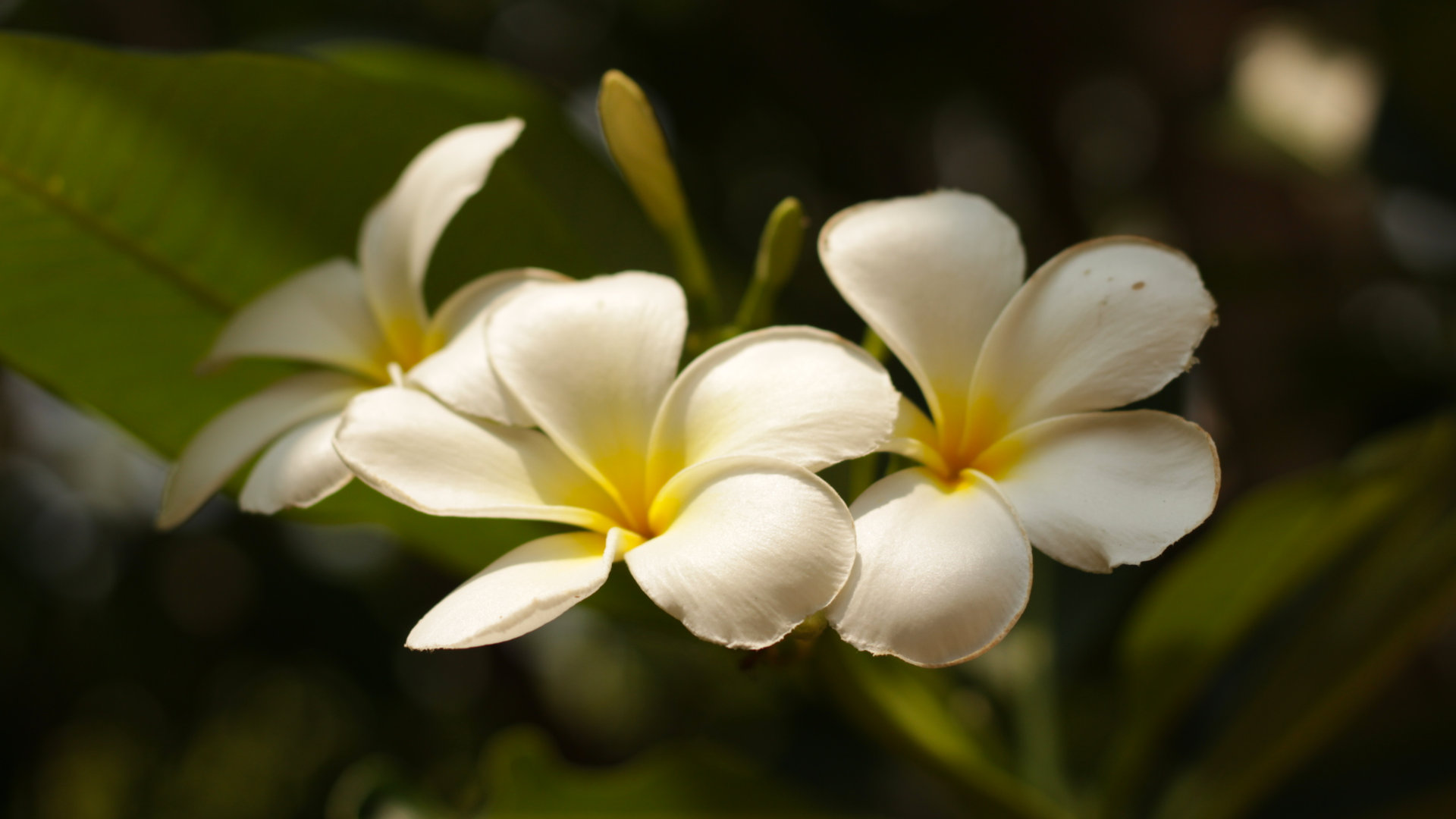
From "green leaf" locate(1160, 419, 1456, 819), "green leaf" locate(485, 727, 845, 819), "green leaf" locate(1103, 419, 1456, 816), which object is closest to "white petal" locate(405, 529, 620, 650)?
"green leaf" locate(485, 727, 845, 819)

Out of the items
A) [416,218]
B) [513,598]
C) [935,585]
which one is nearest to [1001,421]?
[935,585]

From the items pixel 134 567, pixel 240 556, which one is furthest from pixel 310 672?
pixel 134 567

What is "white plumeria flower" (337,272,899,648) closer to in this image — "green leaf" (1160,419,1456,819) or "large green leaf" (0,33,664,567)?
"large green leaf" (0,33,664,567)

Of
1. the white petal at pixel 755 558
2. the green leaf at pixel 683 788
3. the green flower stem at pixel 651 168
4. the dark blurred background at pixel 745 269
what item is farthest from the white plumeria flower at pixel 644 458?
the dark blurred background at pixel 745 269

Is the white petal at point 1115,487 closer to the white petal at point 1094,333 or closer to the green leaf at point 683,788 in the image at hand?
the white petal at point 1094,333

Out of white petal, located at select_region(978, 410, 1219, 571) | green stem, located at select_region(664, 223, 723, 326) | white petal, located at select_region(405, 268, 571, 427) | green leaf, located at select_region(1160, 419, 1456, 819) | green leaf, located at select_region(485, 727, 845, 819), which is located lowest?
green leaf, located at select_region(485, 727, 845, 819)

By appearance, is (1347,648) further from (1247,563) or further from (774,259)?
(774,259)
